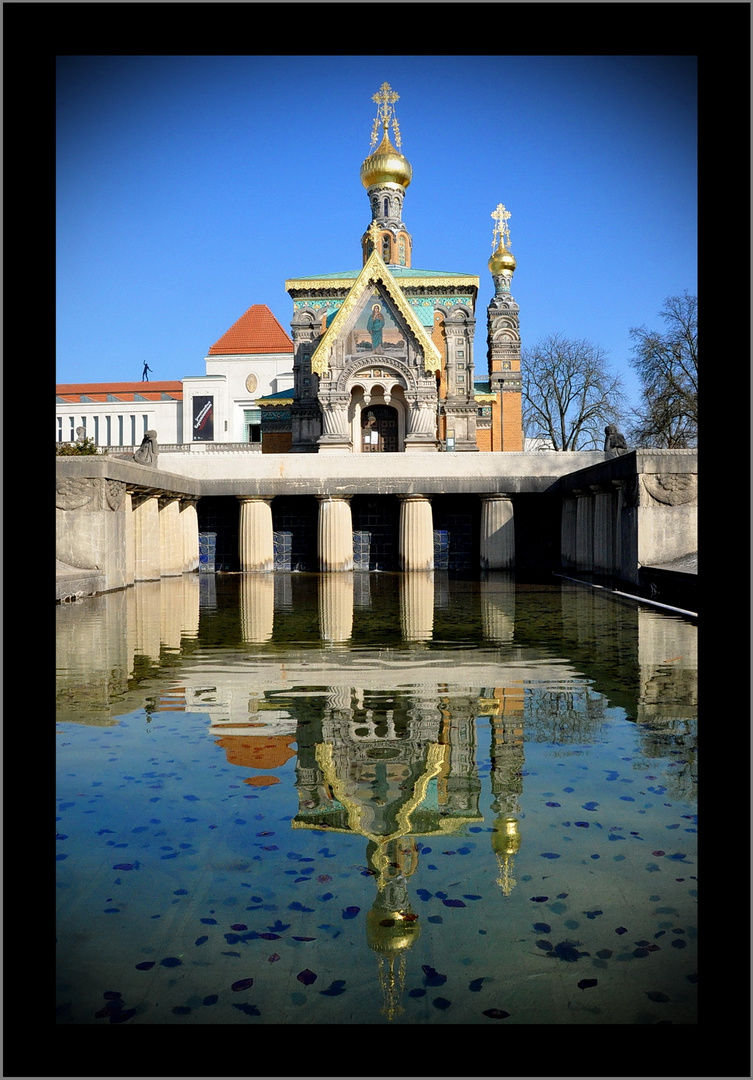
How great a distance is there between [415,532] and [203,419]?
3436 cm

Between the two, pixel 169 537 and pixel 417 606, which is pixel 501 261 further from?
pixel 417 606

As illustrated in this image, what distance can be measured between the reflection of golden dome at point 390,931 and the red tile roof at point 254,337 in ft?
173

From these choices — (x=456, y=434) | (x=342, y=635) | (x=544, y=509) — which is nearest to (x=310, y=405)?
(x=456, y=434)

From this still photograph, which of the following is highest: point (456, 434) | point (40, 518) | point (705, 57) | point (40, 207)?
point (456, 434)

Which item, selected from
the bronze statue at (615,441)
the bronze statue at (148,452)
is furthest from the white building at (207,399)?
the bronze statue at (615,441)

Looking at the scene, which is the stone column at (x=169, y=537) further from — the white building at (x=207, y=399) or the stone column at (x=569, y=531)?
the white building at (x=207, y=399)

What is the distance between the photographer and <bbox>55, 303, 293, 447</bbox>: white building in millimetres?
52875

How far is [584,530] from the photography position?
19.1 m

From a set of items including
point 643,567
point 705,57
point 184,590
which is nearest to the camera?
point 705,57

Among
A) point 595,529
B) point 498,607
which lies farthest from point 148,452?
point 595,529

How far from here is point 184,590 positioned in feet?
52.8

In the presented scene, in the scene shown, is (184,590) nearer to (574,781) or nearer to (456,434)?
(574,781)

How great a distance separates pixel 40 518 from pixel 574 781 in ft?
9.86

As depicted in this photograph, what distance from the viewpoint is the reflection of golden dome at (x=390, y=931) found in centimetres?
263
